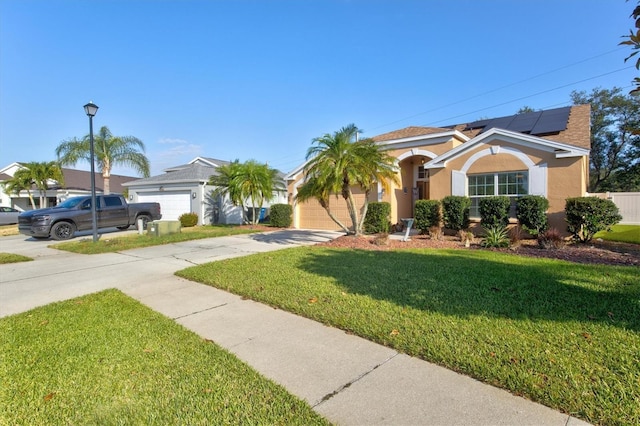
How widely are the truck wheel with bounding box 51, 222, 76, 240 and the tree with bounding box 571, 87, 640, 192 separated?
3839 centimetres

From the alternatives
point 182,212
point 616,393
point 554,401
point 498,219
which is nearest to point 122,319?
point 554,401

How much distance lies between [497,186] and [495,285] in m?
7.67

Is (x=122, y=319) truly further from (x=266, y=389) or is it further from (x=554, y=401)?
(x=554, y=401)

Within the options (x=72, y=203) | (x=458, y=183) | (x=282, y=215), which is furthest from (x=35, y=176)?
(x=458, y=183)

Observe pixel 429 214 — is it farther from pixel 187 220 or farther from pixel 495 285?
pixel 187 220

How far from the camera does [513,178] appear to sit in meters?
11.4

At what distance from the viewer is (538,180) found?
1073 centimetres

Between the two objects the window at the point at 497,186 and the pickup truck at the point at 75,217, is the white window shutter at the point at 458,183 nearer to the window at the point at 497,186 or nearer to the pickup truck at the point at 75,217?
the window at the point at 497,186

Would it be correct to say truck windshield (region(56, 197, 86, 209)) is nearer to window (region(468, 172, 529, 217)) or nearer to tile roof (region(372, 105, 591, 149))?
tile roof (region(372, 105, 591, 149))

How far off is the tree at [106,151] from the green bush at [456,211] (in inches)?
872

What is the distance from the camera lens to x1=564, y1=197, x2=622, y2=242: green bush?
29.1ft

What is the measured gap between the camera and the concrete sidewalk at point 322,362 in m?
2.36

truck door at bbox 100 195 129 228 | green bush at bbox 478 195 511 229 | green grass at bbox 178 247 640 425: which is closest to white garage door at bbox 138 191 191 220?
truck door at bbox 100 195 129 228

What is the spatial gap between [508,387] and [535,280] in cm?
365
